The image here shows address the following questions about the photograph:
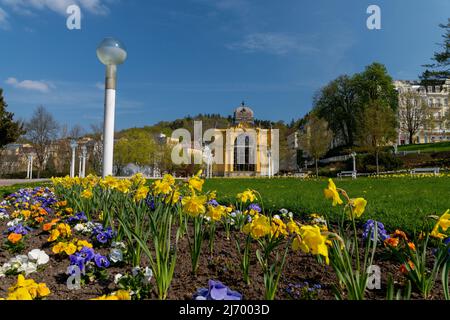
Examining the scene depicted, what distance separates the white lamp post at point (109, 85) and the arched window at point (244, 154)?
126 feet

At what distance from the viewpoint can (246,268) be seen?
2.01 m

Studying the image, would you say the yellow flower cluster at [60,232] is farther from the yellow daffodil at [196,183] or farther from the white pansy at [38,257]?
the yellow daffodil at [196,183]

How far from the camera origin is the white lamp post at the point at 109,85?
A: 693 cm

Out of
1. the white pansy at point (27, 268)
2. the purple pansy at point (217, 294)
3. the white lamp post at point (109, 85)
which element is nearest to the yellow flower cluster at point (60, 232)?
the white pansy at point (27, 268)

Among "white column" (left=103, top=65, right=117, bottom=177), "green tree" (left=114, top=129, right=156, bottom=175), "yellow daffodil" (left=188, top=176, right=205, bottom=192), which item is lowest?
"yellow daffodil" (left=188, top=176, right=205, bottom=192)

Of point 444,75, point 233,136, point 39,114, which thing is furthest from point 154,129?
point 444,75

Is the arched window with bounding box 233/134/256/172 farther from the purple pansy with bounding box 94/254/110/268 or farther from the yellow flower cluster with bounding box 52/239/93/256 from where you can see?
the purple pansy with bounding box 94/254/110/268

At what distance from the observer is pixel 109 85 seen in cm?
709

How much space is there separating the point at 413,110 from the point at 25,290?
180 feet

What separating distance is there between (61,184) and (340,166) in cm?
3616

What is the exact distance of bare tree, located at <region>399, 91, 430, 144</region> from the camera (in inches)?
1810

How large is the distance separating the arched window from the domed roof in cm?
761

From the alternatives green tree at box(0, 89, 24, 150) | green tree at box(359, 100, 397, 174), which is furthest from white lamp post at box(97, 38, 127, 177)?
green tree at box(0, 89, 24, 150)
